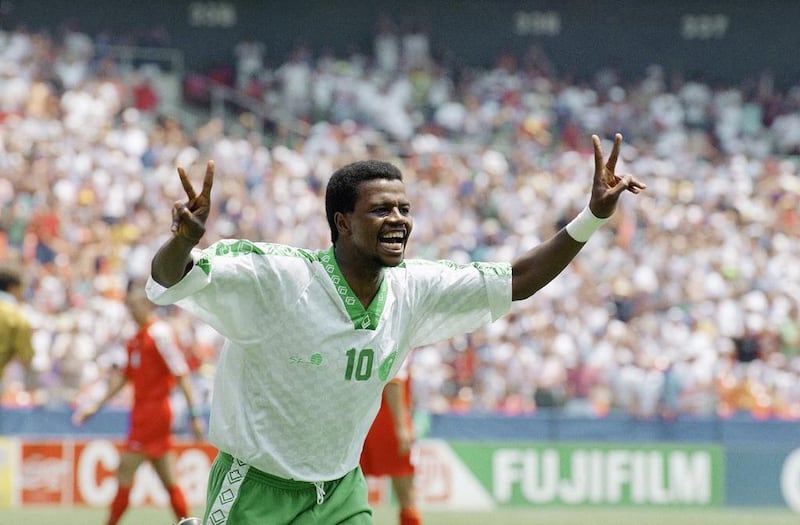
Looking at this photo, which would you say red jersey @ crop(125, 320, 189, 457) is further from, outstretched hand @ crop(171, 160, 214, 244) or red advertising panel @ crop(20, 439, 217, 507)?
outstretched hand @ crop(171, 160, 214, 244)

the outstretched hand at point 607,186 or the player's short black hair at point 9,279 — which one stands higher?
the outstretched hand at point 607,186

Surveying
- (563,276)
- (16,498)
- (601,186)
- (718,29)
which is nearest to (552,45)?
(718,29)

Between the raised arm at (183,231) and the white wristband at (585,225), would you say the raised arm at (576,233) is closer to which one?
the white wristband at (585,225)

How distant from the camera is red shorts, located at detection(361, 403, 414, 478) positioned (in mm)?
10781

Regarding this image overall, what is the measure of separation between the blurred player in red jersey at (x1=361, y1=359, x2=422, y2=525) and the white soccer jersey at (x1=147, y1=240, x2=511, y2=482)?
4607 millimetres

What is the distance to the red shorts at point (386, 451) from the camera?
35.4ft

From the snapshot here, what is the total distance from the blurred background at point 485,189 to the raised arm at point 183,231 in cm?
864

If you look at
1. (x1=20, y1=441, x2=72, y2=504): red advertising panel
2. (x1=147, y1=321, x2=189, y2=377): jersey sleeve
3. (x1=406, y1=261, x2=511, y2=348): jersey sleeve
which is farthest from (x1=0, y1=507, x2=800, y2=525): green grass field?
(x1=406, y1=261, x2=511, y2=348): jersey sleeve

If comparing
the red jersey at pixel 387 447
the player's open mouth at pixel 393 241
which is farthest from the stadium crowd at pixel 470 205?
the player's open mouth at pixel 393 241

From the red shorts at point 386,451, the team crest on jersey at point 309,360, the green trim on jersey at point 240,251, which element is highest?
the green trim on jersey at point 240,251

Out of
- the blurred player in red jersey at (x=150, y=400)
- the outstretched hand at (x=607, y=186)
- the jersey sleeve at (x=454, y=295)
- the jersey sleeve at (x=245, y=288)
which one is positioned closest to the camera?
the jersey sleeve at (x=245, y=288)

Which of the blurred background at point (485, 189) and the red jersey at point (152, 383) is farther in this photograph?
the blurred background at point (485, 189)

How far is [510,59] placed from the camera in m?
28.6

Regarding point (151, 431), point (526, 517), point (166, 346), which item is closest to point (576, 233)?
point (166, 346)
